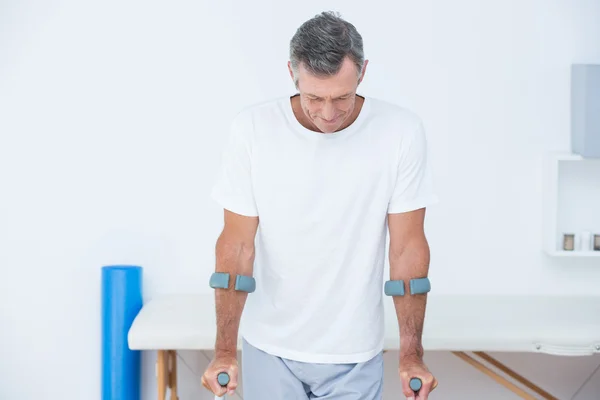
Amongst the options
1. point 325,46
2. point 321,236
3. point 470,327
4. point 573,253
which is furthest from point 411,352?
point 573,253

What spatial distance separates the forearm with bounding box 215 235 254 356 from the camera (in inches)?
75.6

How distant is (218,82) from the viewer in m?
3.22

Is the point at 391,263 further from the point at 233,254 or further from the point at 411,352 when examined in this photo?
the point at 233,254

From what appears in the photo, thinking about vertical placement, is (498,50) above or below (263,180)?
above

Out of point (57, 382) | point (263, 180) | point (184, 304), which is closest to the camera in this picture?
point (263, 180)

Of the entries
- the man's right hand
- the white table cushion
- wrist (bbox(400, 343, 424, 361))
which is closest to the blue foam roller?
the white table cushion

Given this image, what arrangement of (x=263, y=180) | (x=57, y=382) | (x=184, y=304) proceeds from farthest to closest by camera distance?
(x=57, y=382), (x=184, y=304), (x=263, y=180)

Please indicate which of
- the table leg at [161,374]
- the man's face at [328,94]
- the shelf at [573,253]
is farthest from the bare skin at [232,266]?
the shelf at [573,253]

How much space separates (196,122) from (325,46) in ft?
5.05

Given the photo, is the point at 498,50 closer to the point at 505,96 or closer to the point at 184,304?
the point at 505,96

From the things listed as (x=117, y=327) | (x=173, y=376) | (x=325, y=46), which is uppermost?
(x=325, y=46)

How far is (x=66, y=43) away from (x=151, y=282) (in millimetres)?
897

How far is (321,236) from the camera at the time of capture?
6.26 ft

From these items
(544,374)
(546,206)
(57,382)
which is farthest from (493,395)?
(57,382)
